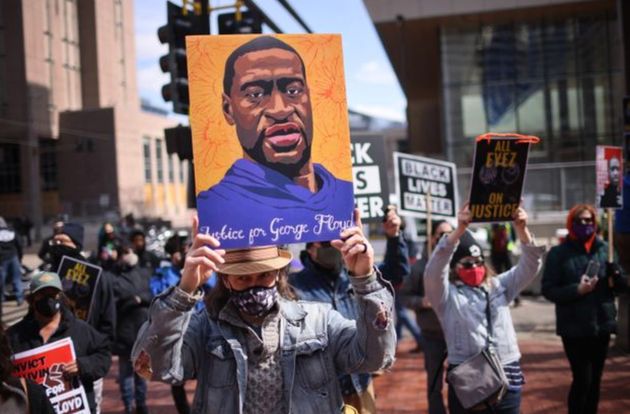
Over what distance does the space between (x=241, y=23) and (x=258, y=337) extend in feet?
24.9

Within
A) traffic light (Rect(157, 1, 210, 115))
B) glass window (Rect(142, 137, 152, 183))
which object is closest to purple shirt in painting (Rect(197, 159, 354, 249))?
traffic light (Rect(157, 1, 210, 115))

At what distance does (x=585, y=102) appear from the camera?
26531mm

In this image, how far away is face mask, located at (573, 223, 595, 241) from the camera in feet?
18.5

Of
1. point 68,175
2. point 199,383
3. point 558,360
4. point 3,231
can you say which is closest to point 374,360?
point 199,383

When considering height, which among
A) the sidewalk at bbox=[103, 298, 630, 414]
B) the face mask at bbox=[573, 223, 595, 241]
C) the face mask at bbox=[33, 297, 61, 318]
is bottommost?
the sidewalk at bbox=[103, 298, 630, 414]

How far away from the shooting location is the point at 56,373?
13.7 feet

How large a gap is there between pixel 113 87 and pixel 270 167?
25.0m

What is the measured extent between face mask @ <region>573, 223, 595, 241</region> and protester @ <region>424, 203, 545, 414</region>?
1153 millimetres

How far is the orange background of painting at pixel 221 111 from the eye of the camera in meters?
2.75

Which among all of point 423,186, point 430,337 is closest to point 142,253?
point 423,186

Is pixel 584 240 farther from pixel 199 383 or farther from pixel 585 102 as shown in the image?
pixel 585 102

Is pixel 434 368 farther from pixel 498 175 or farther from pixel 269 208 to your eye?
pixel 269 208

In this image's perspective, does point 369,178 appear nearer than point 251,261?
No

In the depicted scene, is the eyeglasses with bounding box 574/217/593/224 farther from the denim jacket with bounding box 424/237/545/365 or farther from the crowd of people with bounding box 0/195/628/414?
the denim jacket with bounding box 424/237/545/365
